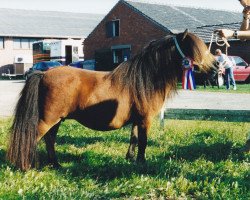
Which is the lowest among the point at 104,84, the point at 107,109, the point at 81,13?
the point at 107,109

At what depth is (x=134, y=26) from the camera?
3719 cm

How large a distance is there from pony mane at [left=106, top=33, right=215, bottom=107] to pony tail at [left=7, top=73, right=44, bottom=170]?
45.4 inches

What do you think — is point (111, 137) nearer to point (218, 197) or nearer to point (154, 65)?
point (154, 65)

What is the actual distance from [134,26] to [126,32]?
4.34ft

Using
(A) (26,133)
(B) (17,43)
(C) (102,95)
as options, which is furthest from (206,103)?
(B) (17,43)

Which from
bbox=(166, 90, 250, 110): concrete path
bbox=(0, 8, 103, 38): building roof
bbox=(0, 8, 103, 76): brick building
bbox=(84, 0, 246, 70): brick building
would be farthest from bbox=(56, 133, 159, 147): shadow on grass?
bbox=(0, 8, 103, 38): building roof

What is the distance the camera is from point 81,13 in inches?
2571

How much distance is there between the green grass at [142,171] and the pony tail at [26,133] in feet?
0.54

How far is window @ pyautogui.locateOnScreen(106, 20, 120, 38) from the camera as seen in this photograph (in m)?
39.6

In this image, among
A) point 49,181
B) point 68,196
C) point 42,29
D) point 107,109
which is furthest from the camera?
point 42,29

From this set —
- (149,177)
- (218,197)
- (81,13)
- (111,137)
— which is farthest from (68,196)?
(81,13)

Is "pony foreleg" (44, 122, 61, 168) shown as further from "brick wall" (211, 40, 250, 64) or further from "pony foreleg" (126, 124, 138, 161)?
"brick wall" (211, 40, 250, 64)

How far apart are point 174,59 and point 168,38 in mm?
330

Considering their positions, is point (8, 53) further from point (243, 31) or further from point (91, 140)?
point (243, 31)
